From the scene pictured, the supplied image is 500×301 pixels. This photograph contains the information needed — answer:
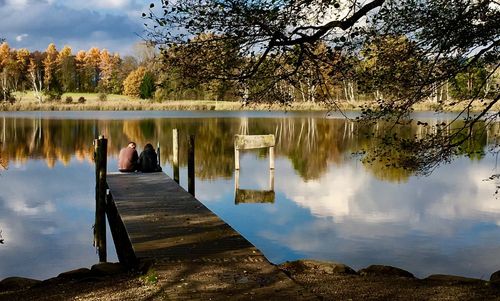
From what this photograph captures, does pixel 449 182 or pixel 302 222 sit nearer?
pixel 302 222

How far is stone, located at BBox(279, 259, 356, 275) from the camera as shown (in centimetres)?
980

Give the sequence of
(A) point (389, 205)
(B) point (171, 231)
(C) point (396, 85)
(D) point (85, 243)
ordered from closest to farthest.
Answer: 1. (C) point (396, 85)
2. (B) point (171, 231)
3. (D) point (85, 243)
4. (A) point (389, 205)

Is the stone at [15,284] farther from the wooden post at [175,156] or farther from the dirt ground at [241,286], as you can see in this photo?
the wooden post at [175,156]

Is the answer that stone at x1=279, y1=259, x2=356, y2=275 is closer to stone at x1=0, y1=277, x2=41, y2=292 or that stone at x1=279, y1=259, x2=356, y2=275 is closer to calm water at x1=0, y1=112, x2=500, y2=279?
calm water at x1=0, y1=112, x2=500, y2=279

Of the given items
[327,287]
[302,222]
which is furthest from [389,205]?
[327,287]

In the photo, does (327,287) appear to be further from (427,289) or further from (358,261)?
(358,261)

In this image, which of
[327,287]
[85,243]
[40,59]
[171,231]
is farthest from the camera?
[40,59]

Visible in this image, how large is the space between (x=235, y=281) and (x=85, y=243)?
8539mm

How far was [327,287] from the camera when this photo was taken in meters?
8.32

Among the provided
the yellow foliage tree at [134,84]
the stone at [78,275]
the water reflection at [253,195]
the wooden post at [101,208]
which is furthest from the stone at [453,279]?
the yellow foliage tree at [134,84]

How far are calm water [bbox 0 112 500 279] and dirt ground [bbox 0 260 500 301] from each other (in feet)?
8.01

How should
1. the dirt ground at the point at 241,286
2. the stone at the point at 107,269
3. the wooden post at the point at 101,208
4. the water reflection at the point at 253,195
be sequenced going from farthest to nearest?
the water reflection at the point at 253,195 → the wooden post at the point at 101,208 → the stone at the point at 107,269 → the dirt ground at the point at 241,286

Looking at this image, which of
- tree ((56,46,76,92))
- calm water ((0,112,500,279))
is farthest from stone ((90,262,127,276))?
tree ((56,46,76,92))

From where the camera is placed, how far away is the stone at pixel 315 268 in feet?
32.2
